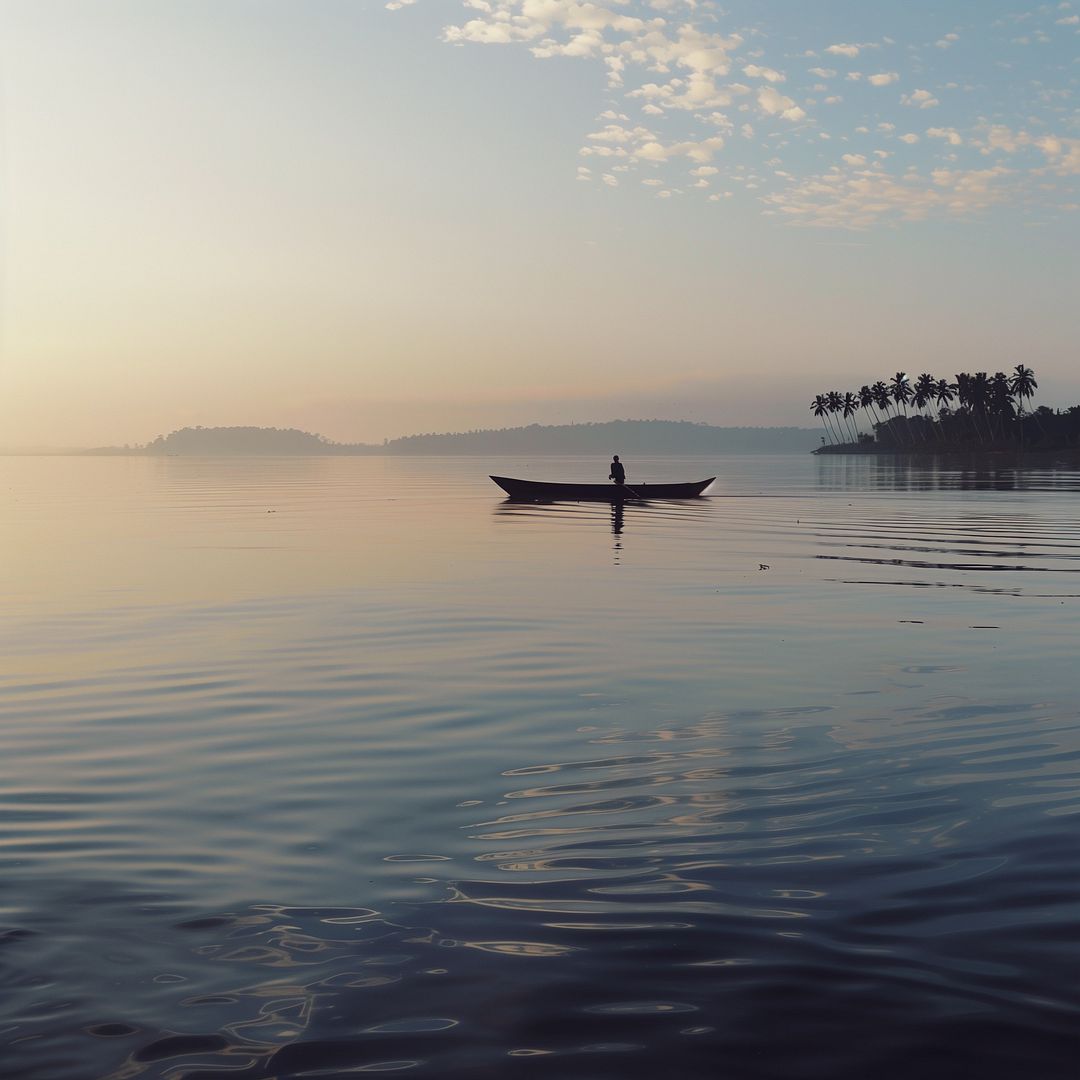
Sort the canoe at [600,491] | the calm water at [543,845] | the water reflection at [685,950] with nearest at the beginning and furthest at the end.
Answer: the water reflection at [685,950]
the calm water at [543,845]
the canoe at [600,491]

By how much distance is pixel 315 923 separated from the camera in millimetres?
6965

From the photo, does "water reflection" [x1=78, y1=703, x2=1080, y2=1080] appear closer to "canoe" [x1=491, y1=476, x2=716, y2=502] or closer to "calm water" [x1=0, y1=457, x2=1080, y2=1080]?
"calm water" [x1=0, y1=457, x2=1080, y2=1080]

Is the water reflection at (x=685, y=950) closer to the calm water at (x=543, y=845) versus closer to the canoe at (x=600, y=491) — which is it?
the calm water at (x=543, y=845)

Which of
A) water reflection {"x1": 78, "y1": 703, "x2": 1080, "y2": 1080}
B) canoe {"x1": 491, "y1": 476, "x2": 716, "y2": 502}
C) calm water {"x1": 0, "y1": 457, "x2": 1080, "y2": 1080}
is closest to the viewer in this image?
water reflection {"x1": 78, "y1": 703, "x2": 1080, "y2": 1080}

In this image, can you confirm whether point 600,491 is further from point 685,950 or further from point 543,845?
point 685,950

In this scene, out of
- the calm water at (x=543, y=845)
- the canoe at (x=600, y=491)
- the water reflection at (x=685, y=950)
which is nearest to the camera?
the water reflection at (x=685, y=950)

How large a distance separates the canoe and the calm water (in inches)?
1790

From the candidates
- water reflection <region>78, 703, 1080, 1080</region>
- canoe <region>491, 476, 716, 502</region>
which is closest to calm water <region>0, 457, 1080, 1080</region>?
water reflection <region>78, 703, 1080, 1080</region>

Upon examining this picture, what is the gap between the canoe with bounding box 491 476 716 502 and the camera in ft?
225

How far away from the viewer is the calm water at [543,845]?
5574 mm

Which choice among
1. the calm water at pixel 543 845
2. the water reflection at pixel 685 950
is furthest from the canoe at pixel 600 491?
the water reflection at pixel 685 950

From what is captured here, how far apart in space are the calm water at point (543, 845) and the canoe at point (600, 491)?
149 ft

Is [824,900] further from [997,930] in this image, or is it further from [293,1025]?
[293,1025]

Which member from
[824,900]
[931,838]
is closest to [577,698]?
[931,838]
